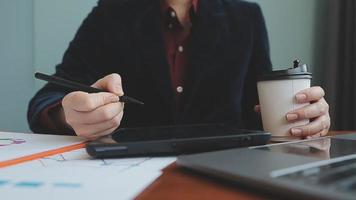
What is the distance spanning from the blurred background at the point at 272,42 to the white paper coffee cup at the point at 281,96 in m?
0.80

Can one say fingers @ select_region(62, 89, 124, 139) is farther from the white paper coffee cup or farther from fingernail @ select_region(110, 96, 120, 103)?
the white paper coffee cup

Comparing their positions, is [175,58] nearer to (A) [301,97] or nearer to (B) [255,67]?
(B) [255,67]

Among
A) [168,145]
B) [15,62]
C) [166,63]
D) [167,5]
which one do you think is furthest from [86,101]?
[15,62]

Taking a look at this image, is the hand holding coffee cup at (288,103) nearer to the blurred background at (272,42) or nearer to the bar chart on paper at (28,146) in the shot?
the bar chart on paper at (28,146)

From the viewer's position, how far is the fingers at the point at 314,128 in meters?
0.51

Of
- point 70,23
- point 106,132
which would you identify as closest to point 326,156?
point 106,132

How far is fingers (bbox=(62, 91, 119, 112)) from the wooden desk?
0.66 ft

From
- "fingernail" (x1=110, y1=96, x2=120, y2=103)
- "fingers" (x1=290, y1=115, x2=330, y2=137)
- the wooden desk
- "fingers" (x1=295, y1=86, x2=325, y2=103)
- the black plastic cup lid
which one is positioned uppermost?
the black plastic cup lid

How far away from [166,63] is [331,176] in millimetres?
646

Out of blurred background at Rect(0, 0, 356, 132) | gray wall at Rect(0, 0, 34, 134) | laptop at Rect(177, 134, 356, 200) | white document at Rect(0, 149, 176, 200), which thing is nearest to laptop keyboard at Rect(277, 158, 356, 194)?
laptop at Rect(177, 134, 356, 200)

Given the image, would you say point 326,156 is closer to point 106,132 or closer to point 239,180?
point 239,180

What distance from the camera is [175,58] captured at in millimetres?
907

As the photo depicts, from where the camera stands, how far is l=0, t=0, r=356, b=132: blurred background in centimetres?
125

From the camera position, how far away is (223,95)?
0.94 metres
